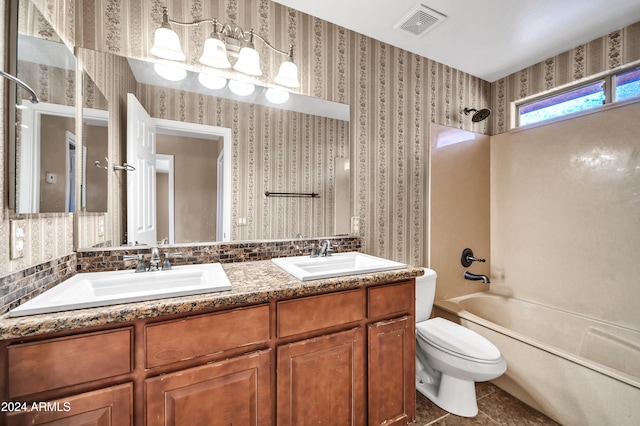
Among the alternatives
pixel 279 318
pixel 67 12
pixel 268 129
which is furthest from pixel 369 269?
pixel 67 12

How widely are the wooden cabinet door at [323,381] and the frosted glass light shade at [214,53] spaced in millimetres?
1511

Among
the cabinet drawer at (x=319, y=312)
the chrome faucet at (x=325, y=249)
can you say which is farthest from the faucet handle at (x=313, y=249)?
the cabinet drawer at (x=319, y=312)

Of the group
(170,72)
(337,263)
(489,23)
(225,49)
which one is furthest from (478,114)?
(170,72)

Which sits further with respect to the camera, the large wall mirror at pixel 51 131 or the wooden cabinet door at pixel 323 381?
the wooden cabinet door at pixel 323 381

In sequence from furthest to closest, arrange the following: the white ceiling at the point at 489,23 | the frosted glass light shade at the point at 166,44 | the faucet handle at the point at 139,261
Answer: the white ceiling at the point at 489,23 → the frosted glass light shade at the point at 166,44 → the faucet handle at the point at 139,261

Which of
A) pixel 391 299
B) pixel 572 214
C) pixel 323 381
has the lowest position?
pixel 323 381

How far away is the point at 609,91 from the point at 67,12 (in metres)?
3.50

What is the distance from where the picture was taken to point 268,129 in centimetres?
167

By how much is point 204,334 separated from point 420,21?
225cm

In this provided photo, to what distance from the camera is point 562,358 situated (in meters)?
1.54

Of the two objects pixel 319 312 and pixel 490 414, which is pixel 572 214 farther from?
pixel 319 312

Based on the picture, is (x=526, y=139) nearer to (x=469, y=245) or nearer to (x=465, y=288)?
(x=469, y=245)

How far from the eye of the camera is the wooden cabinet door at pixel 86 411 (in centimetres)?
73

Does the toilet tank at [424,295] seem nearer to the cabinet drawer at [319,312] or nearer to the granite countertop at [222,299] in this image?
the granite countertop at [222,299]
